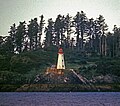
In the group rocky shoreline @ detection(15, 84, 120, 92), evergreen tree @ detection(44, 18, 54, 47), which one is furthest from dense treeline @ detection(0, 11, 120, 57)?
rocky shoreline @ detection(15, 84, 120, 92)

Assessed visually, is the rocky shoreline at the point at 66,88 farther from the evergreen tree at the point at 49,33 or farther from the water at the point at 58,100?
the evergreen tree at the point at 49,33

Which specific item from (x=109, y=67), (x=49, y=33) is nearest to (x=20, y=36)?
(x=49, y=33)

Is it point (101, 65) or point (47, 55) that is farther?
point (47, 55)

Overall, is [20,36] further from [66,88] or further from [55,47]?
[66,88]

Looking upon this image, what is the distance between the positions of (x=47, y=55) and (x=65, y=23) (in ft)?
80.3

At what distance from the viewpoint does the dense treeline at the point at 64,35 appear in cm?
9862

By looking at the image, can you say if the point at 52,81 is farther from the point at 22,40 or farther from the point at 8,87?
the point at 22,40

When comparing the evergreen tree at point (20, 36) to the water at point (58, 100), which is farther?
the evergreen tree at point (20, 36)

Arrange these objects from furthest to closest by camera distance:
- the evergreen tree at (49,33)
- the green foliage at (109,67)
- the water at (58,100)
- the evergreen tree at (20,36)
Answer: the evergreen tree at (49,33), the evergreen tree at (20,36), the green foliage at (109,67), the water at (58,100)

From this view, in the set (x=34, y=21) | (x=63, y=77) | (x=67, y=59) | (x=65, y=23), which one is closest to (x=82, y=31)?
(x=65, y=23)

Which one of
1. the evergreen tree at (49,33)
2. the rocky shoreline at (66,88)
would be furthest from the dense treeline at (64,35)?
the rocky shoreline at (66,88)

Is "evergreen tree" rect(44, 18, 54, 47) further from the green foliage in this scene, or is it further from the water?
the water

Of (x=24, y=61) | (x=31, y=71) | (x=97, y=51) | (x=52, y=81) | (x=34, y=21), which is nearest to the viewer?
(x=52, y=81)

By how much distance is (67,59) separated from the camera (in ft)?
273
